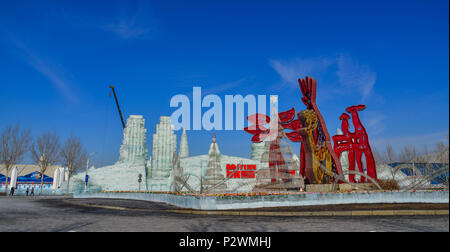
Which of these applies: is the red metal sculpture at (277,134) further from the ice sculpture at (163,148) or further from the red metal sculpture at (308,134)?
the ice sculpture at (163,148)

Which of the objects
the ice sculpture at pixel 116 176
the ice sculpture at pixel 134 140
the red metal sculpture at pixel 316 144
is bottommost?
the ice sculpture at pixel 116 176

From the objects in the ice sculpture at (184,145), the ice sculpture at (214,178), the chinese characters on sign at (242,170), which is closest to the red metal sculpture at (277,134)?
the ice sculpture at (214,178)

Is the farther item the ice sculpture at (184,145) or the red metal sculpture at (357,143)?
the ice sculpture at (184,145)

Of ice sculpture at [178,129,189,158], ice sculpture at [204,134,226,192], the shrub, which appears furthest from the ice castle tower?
the shrub

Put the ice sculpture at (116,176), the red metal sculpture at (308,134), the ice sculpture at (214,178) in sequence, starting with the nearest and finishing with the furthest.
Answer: the red metal sculpture at (308,134) < the ice sculpture at (214,178) < the ice sculpture at (116,176)

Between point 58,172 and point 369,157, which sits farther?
point 58,172

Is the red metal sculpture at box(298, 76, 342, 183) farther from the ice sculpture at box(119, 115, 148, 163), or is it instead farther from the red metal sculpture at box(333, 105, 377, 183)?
the ice sculpture at box(119, 115, 148, 163)
